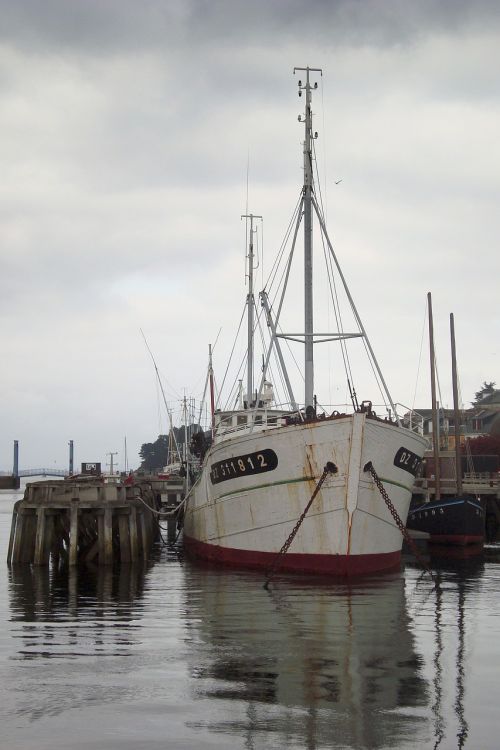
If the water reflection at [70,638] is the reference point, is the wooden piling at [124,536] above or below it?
above

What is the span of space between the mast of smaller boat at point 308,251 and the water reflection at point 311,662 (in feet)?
23.9

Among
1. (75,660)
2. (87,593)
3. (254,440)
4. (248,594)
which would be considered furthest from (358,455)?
(75,660)

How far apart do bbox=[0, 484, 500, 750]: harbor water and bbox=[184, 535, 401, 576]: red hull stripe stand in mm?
638

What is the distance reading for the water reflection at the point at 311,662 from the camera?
1209cm

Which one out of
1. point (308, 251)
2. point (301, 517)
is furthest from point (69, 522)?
point (308, 251)

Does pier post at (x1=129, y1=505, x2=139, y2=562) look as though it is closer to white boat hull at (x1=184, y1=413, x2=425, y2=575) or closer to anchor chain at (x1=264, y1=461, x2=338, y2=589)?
white boat hull at (x1=184, y1=413, x2=425, y2=575)

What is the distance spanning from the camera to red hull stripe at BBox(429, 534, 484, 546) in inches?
1601

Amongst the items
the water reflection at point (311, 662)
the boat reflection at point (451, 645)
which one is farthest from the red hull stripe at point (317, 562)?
the boat reflection at point (451, 645)

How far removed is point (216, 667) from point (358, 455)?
1231 centimetres

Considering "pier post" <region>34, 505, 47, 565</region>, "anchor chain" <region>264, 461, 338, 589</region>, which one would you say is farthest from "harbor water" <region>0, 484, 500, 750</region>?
"pier post" <region>34, 505, 47, 565</region>

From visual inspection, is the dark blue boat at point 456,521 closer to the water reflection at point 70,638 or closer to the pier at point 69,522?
the pier at point 69,522

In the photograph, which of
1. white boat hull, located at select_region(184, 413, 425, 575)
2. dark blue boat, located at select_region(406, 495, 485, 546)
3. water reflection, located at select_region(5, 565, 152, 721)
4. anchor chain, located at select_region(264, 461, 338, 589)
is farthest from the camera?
dark blue boat, located at select_region(406, 495, 485, 546)

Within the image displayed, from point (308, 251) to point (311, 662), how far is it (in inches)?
698

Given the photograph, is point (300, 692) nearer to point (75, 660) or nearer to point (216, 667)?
point (216, 667)
